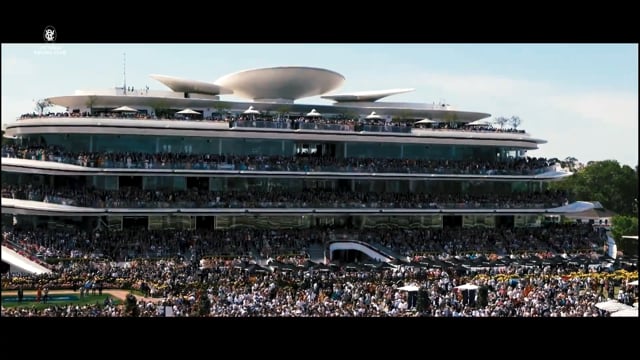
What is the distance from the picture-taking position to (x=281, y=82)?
57031 mm

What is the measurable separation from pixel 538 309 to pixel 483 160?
88.0 feet

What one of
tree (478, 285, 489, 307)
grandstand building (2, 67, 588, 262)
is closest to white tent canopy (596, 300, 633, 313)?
tree (478, 285, 489, 307)

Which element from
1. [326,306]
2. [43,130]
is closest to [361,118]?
[43,130]

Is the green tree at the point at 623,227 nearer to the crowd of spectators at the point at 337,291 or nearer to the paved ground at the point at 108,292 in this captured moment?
the crowd of spectators at the point at 337,291

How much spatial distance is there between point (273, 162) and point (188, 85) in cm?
1097

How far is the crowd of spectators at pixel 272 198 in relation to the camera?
43750 millimetres

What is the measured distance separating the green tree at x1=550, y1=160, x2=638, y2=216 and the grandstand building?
43.5 m

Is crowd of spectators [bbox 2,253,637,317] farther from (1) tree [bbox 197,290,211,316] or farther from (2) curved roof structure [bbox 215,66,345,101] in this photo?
(2) curved roof structure [bbox 215,66,345,101]

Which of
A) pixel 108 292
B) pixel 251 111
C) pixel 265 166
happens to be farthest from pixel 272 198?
pixel 108 292

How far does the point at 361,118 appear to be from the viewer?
56.9 meters

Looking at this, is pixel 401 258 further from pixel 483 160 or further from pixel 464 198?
pixel 483 160

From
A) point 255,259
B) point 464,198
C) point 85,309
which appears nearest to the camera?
point 85,309

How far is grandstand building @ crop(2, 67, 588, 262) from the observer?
1777 inches

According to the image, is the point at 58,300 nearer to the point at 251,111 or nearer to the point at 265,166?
the point at 265,166
